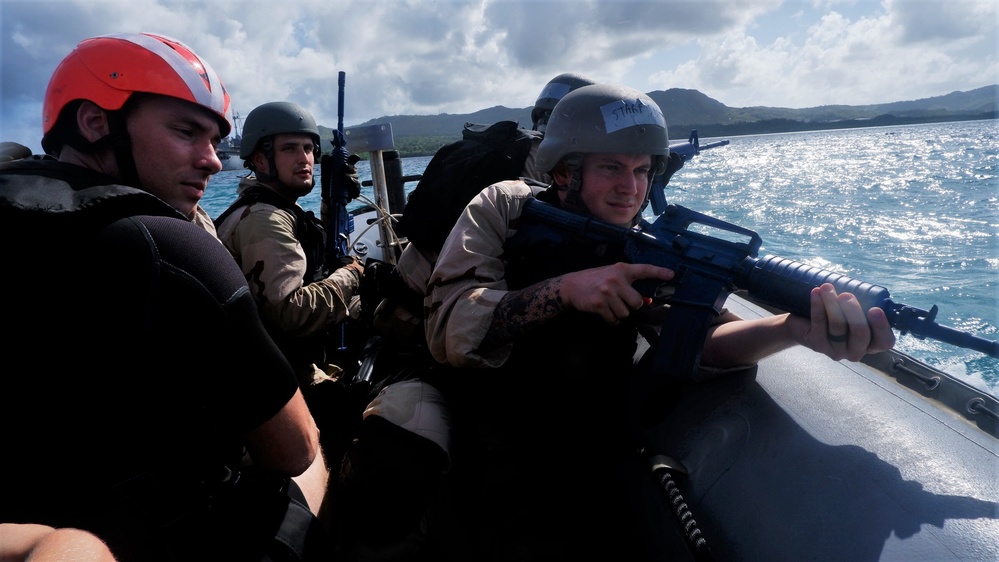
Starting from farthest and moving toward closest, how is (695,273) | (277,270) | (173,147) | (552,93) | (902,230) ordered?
(902,230) → (552,93) → (277,270) → (695,273) → (173,147)

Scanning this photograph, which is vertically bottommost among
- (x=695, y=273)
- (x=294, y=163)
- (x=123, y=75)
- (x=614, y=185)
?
(x=695, y=273)

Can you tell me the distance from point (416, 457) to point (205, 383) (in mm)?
979

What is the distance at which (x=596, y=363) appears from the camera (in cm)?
221

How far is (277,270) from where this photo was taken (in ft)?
9.71

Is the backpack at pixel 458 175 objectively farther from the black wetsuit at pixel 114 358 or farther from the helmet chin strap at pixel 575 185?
the black wetsuit at pixel 114 358

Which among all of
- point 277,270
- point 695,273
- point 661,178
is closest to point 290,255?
point 277,270

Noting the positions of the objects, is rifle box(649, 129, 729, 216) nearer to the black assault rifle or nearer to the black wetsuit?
the black assault rifle

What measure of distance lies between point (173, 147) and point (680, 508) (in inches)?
85.9

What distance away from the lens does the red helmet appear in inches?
65.1

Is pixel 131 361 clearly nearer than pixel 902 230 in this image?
Yes

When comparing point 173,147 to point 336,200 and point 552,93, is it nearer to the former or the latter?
point 336,200

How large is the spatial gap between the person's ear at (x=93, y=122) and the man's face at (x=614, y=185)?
1876 millimetres

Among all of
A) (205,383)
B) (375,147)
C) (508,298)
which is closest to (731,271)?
(508,298)

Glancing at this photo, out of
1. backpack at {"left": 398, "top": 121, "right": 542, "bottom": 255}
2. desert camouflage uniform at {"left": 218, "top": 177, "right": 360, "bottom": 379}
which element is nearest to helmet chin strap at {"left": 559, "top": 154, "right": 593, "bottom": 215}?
backpack at {"left": 398, "top": 121, "right": 542, "bottom": 255}
